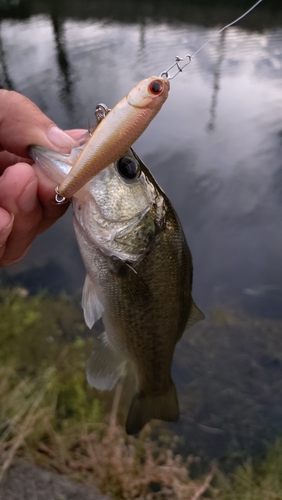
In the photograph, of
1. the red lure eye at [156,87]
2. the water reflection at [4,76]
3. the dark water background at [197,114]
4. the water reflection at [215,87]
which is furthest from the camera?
the water reflection at [4,76]

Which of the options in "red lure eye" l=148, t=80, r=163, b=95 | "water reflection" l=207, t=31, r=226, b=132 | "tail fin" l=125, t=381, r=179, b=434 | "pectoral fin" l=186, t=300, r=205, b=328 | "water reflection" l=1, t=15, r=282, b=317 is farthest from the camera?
"water reflection" l=207, t=31, r=226, b=132

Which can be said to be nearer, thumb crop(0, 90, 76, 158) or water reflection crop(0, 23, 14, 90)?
thumb crop(0, 90, 76, 158)

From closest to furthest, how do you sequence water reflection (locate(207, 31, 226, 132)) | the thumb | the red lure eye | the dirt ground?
the red lure eye < the thumb < the dirt ground < water reflection (locate(207, 31, 226, 132))

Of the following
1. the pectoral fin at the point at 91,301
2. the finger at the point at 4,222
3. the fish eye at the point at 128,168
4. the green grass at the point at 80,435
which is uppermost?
the fish eye at the point at 128,168

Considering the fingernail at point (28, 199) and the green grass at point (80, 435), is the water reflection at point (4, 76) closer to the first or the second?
the green grass at point (80, 435)

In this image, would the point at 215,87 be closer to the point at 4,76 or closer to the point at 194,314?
the point at 4,76

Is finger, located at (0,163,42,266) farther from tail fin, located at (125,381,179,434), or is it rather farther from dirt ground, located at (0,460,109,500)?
dirt ground, located at (0,460,109,500)

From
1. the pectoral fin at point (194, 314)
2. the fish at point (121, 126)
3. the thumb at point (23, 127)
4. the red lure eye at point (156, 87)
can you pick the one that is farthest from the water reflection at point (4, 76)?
the red lure eye at point (156, 87)

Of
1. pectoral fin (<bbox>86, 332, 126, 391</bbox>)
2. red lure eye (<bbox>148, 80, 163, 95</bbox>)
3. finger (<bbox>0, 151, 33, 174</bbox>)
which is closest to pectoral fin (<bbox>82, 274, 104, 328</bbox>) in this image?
pectoral fin (<bbox>86, 332, 126, 391</bbox>)
